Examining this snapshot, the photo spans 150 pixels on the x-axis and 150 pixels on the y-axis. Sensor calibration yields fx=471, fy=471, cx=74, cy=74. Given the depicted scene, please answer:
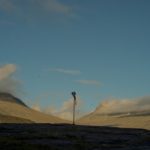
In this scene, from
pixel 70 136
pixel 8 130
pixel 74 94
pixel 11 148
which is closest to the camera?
pixel 11 148

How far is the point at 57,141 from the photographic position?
106 m

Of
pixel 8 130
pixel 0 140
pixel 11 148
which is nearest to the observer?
pixel 11 148

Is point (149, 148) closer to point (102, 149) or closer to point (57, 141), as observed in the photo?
point (102, 149)

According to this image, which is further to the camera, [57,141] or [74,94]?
[74,94]

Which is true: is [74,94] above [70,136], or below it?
above

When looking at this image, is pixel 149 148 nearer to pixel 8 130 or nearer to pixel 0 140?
pixel 0 140

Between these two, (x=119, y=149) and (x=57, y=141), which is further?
(x=57, y=141)

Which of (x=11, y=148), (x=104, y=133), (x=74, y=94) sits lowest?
(x=11, y=148)

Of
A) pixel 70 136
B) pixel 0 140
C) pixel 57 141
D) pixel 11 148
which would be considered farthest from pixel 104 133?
pixel 11 148

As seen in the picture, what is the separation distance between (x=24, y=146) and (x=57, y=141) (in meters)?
13.4

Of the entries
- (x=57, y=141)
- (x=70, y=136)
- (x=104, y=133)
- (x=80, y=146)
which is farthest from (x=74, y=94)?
(x=80, y=146)

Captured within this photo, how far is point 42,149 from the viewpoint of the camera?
299 feet

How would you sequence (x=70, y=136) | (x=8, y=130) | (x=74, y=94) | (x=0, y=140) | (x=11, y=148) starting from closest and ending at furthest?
(x=11, y=148)
(x=0, y=140)
(x=70, y=136)
(x=8, y=130)
(x=74, y=94)

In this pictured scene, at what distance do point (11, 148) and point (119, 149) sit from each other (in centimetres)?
2097
